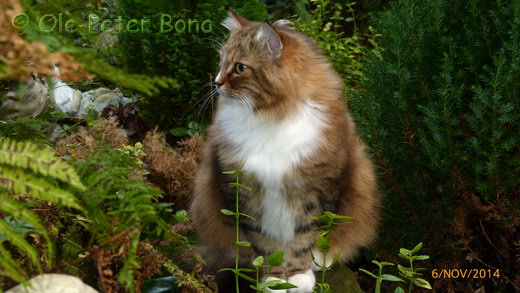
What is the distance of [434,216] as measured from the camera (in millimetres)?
2885

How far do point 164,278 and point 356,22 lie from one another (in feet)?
18.6

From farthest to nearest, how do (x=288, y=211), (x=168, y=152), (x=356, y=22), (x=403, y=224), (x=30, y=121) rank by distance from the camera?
(x=356, y=22)
(x=168, y=152)
(x=403, y=224)
(x=288, y=211)
(x=30, y=121)

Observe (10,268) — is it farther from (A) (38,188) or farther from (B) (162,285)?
(B) (162,285)

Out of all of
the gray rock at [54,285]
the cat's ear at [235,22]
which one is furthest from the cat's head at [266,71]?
the gray rock at [54,285]

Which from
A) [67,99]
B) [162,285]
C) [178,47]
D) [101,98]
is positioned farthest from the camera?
[101,98]

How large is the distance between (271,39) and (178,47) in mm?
2091

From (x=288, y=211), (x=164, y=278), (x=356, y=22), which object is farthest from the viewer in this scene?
(x=356, y=22)

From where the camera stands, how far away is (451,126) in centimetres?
273

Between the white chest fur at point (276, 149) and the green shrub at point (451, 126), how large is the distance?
1.70ft

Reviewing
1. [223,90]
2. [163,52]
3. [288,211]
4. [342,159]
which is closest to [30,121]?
[223,90]

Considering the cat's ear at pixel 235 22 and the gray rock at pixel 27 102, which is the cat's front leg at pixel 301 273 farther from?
the gray rock at pixel 27 102

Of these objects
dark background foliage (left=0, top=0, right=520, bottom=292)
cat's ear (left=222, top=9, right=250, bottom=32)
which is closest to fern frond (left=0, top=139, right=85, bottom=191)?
dark background foliage (left=0, top=0, right=520, bottom=292)

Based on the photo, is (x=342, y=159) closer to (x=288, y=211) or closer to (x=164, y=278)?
Answer: (x=288, y=211)
